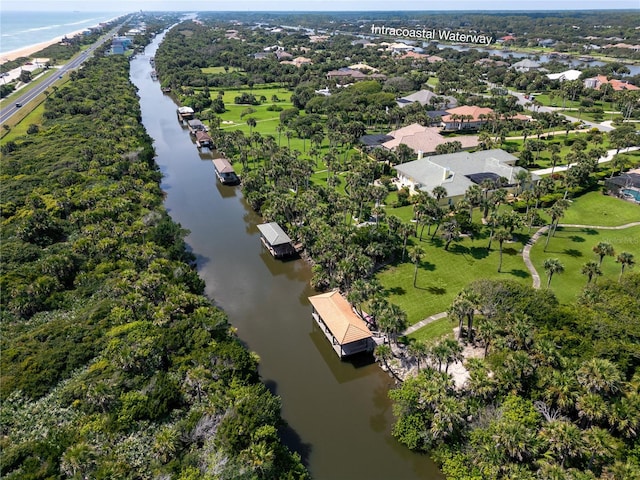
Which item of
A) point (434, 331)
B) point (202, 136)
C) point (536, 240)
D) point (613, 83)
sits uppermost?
point (613, 83)

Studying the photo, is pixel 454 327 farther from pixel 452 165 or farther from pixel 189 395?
pixel 452 165

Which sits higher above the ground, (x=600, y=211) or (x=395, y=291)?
(x=395, y=291)

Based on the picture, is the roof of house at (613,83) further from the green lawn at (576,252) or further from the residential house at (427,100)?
the green lawn at (576,252)

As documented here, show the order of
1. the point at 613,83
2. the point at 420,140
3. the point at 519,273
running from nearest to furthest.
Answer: the point at 519,273
the point at 420,140
the point at 613,83

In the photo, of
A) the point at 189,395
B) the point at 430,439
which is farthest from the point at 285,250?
the point at 430,439

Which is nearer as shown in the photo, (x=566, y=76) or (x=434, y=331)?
(x=434, y=331)

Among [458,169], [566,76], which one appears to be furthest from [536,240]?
[566,76]

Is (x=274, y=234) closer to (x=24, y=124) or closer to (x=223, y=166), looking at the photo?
(x=223, y=166)

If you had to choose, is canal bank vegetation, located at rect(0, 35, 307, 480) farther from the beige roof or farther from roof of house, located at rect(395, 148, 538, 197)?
roof of house, located at rect(395, 148, 538, 197)
